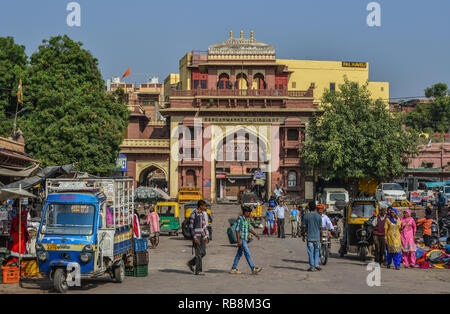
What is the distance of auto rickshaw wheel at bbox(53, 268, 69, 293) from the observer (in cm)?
1082

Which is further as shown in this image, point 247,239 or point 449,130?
point 449,130

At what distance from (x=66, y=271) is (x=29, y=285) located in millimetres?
1535

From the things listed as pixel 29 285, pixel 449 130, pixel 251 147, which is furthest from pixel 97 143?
pixel 449 130

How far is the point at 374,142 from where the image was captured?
133 ft

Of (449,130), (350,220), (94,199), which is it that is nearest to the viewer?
(94,199)

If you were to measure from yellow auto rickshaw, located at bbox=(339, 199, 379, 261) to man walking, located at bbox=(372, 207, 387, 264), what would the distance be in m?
0.63

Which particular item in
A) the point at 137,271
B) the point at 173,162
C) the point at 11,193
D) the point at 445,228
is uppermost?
the point at 173,162

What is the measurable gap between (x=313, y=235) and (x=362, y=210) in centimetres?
375

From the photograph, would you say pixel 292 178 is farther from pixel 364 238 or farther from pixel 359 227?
pixel 364 238

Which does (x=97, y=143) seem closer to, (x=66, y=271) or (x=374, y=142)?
(x=374, y=142)

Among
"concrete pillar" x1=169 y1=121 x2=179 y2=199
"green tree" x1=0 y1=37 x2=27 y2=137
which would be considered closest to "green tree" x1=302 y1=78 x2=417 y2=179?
"concrete pillar" x1=169 y1=121 x2=179 y2=199

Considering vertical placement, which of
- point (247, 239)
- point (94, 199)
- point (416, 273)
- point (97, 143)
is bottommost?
point (416, 273)

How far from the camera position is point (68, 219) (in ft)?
38.2

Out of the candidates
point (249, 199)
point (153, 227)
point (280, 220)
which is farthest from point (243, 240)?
point (249, 199)
